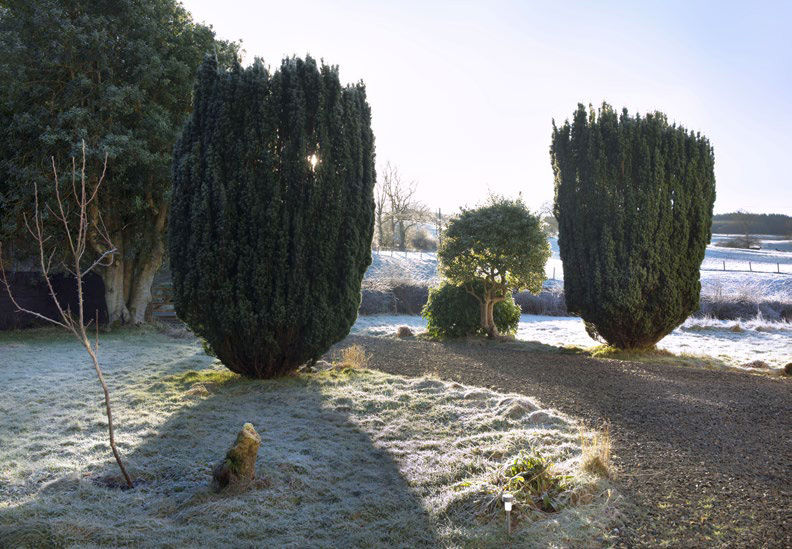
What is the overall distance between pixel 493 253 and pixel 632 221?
3.07 m

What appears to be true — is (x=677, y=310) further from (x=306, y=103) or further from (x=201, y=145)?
(x=201, y=145)

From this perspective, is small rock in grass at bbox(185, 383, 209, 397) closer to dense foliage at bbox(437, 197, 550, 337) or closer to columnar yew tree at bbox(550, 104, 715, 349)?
dense foliage at bbox(437, 197, 550, 337)

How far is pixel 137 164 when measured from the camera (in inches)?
481

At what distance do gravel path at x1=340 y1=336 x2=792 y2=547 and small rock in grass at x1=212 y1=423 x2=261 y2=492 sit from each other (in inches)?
94.8

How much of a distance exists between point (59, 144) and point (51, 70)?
1.77 m

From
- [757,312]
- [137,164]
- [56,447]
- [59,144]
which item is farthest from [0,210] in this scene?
[757,312]

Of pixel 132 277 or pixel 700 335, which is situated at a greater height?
pixel 132 277

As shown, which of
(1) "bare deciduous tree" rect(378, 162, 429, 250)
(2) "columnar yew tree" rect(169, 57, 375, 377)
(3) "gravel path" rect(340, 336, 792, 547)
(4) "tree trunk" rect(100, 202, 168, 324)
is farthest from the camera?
(1) "bare deciduous tree" rect(378, 162, 429, 250)

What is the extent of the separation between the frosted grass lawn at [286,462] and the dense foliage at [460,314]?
5.67 meters

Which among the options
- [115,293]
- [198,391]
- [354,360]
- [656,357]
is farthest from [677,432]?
[115,293]

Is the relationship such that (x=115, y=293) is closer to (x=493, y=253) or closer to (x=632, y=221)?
(x=493, y=253)

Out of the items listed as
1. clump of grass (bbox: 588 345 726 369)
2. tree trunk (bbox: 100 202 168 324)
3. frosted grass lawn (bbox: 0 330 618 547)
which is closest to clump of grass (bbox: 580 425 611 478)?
frosted grass lawn (bbox: 0 330 618 547)

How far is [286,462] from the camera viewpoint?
4.10 meters

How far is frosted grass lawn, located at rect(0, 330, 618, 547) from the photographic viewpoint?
3.09m
